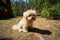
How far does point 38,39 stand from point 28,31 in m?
0.84

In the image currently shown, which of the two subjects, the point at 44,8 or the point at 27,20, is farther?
the point at 44,8

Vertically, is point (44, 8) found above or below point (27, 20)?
below

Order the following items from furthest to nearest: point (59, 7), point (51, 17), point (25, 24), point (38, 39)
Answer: point (51, 17) → point (59, 7) → point (25, 24) → point (38, 39)

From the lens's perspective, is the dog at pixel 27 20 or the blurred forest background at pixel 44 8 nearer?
the dog at pixel 27 20

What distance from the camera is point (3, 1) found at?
1157 cm

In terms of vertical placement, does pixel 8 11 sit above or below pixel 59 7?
below

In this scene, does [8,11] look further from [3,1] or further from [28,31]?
[28,31]

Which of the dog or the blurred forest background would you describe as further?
the blurred forest background

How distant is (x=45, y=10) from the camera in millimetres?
8555

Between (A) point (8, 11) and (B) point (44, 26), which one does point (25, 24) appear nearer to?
(B) point (44, 26)

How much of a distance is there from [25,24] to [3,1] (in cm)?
634

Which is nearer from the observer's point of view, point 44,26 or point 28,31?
point 28,31

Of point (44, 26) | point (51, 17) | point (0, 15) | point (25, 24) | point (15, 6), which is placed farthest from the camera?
point (15, 6)

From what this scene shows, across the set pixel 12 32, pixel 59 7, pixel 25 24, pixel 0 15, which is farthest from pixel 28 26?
pixel 0 15
